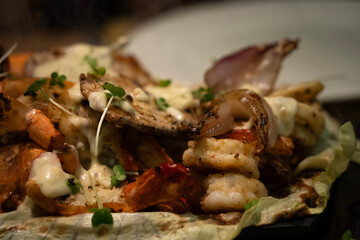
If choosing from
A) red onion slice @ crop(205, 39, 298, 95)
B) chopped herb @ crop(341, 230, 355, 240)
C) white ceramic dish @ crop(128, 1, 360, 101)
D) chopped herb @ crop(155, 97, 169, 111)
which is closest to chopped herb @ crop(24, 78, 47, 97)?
chopped herb @ crop(155, 97, 169, 111)

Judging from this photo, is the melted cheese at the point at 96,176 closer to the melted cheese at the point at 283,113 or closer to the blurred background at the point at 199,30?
the melted cheese at the point at 283,113

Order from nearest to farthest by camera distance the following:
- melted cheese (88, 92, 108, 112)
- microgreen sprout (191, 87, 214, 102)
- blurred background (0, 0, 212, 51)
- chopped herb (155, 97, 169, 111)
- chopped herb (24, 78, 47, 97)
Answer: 1. melted cheese (88, 92, 108, 112)
2. chopped herb (24, 78, 47, 97)
3. chopped herb (155, 97, 169, 111)
4. microgreen sprout (191, 87, 214, 102)
5. blurred background (0, 0, 212, 51)

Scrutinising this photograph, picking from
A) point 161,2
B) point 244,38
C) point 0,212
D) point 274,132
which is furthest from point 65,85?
point 161,2

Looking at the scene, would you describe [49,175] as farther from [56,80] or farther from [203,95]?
[203,95]

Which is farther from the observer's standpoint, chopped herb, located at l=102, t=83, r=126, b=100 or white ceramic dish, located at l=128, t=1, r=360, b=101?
white ceramic dish, located at l=128, t=1, r=360, b=101

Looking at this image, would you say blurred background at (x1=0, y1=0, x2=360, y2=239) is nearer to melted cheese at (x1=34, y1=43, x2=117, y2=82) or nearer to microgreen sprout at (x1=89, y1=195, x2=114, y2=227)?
melted cheese at (x1=34, y1=43, x2=117, y2=82)
